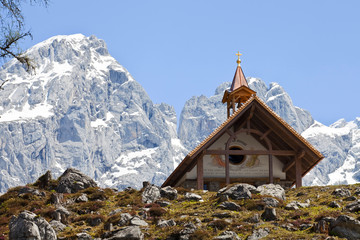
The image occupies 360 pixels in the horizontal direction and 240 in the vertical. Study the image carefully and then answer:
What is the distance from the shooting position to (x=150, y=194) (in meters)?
32.1

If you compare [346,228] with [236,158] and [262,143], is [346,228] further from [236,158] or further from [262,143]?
[236,158]

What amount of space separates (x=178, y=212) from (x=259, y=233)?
19.3 ft

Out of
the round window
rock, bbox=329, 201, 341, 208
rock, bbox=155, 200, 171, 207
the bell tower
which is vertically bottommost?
rock, bbox=329, 201, 341, 208

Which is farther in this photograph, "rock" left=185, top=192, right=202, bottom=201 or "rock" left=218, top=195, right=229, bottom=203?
"rock" left=185, top=192, right=202, bottom=201

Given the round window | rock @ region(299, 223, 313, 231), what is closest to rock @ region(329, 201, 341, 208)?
rock @ region(299, 223, 313, 231)

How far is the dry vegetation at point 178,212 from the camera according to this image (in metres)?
24.3

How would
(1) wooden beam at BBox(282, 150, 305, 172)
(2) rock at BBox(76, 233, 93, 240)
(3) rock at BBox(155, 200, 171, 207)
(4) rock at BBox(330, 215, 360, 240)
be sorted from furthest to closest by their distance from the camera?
(1) wooden beam at BBox(282, 150, 305, 172) < (3) rock at BBox(155, 200, 171, 207) < (2) rock at BBox(76, 233, 93, 240) < (4) rock at BBox(330, 215, 360, 240)

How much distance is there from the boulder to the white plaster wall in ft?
33.2

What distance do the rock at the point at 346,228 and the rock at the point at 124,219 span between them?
28.7 ft

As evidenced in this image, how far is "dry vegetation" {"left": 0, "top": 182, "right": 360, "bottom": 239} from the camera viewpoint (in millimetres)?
24266

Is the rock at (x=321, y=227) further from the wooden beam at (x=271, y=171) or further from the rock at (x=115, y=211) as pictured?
the wooden beam at (x=271, y=171)

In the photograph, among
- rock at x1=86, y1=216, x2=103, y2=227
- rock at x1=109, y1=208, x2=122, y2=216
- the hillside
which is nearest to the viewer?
the hillside

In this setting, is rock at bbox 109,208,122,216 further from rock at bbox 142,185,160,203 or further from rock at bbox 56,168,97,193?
rock at bbox 56,168,97,193

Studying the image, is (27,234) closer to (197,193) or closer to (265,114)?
(197,193)
